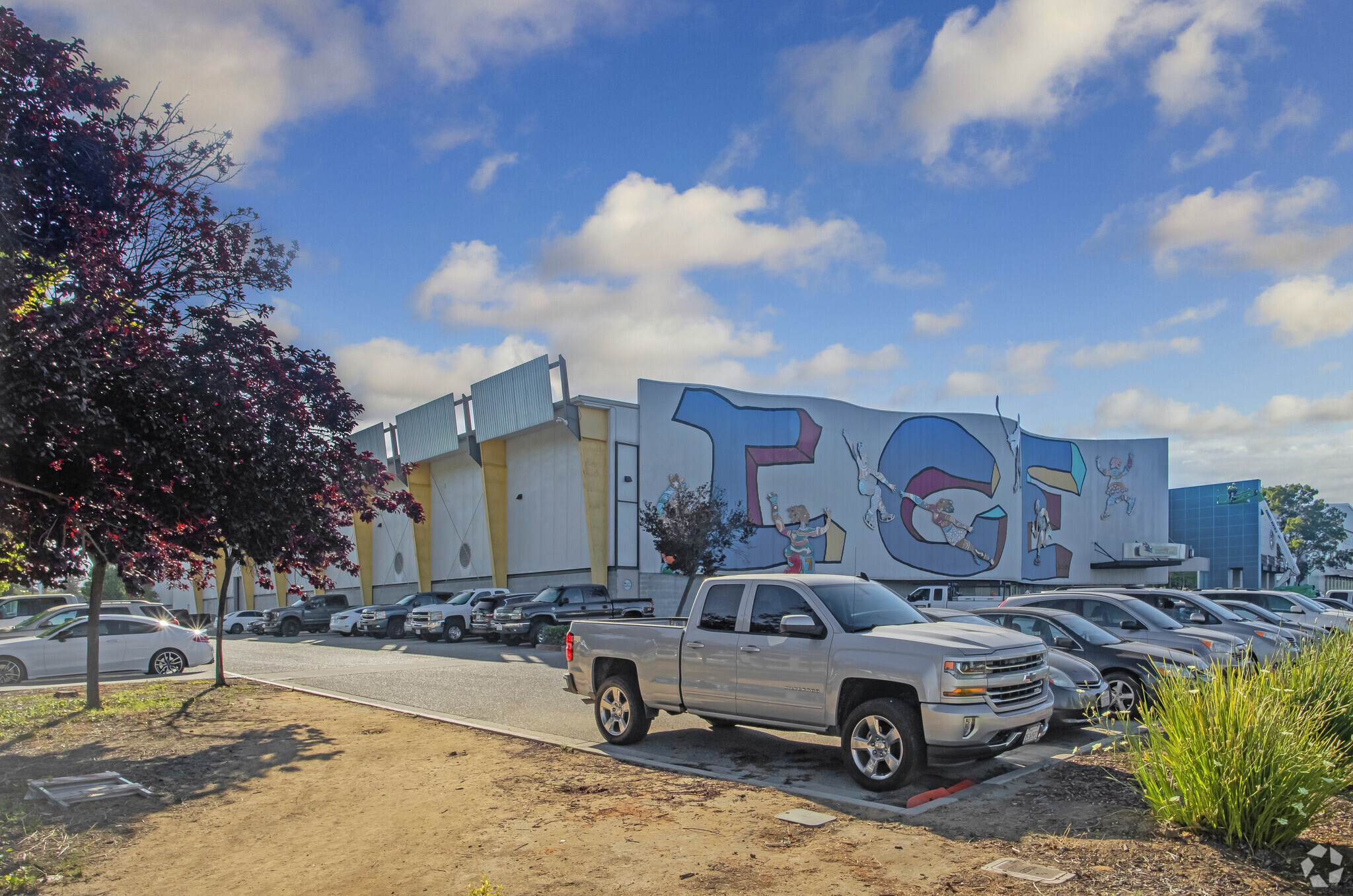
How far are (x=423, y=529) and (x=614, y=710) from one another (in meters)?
38.2

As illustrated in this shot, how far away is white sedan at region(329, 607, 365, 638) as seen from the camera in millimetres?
37719

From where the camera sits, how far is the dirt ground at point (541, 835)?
18.4ft

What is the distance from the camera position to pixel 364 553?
51750 millimetres

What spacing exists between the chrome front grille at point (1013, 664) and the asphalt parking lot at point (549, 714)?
3.58ft

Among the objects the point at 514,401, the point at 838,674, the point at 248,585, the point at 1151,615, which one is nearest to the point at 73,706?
the point at 838,674

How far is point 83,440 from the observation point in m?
8.86

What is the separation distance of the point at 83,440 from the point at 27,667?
522 inches

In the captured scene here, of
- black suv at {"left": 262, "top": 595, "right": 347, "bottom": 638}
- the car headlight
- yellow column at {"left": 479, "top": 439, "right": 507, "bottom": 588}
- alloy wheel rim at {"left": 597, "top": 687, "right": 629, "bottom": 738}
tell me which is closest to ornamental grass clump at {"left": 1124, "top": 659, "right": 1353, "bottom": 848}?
the car headlight

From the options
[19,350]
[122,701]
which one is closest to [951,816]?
[19,350]

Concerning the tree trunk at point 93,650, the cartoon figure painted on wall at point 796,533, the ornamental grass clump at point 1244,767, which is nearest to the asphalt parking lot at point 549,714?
the ornamental grass clump at point 1244,767

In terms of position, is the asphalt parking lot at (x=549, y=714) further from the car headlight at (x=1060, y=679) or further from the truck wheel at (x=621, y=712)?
the car headlight at (x=1060, y=679)

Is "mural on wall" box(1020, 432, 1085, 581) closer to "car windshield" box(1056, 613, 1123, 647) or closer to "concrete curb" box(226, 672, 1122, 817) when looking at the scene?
"car windshield" box(1056, 613, 1123, 647)

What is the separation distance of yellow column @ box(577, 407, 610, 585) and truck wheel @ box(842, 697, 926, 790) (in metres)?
28.5

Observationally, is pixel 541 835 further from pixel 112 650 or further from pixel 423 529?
pixel 423 529
